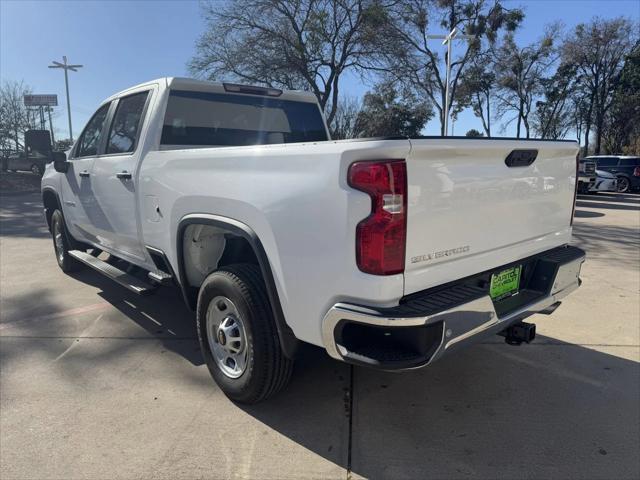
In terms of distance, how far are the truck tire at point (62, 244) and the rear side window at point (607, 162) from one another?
72.3 feet

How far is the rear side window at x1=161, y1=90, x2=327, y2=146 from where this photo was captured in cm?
394

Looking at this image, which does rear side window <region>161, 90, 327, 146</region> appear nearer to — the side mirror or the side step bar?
the side step bar

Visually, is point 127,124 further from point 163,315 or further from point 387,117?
point 387,117

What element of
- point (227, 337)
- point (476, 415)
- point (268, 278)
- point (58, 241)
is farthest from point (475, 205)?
point (58, 241)

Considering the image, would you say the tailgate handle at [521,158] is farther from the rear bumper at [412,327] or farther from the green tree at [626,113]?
the green tree at [626,113]

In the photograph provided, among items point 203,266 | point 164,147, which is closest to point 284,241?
point 203,266

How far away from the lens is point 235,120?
4.32 meters

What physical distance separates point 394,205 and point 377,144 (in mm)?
273

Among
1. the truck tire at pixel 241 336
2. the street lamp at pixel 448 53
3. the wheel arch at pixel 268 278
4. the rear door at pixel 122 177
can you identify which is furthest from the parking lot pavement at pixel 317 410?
the street lamp at pixel 448 53

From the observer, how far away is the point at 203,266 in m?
3.45

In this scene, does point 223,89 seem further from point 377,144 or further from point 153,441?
point 153,441

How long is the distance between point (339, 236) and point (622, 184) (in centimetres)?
2319

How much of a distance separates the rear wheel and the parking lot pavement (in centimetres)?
1954

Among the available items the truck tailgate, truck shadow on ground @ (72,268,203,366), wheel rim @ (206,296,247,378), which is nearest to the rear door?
truck shadow on ground @ (72,268,203,366)
